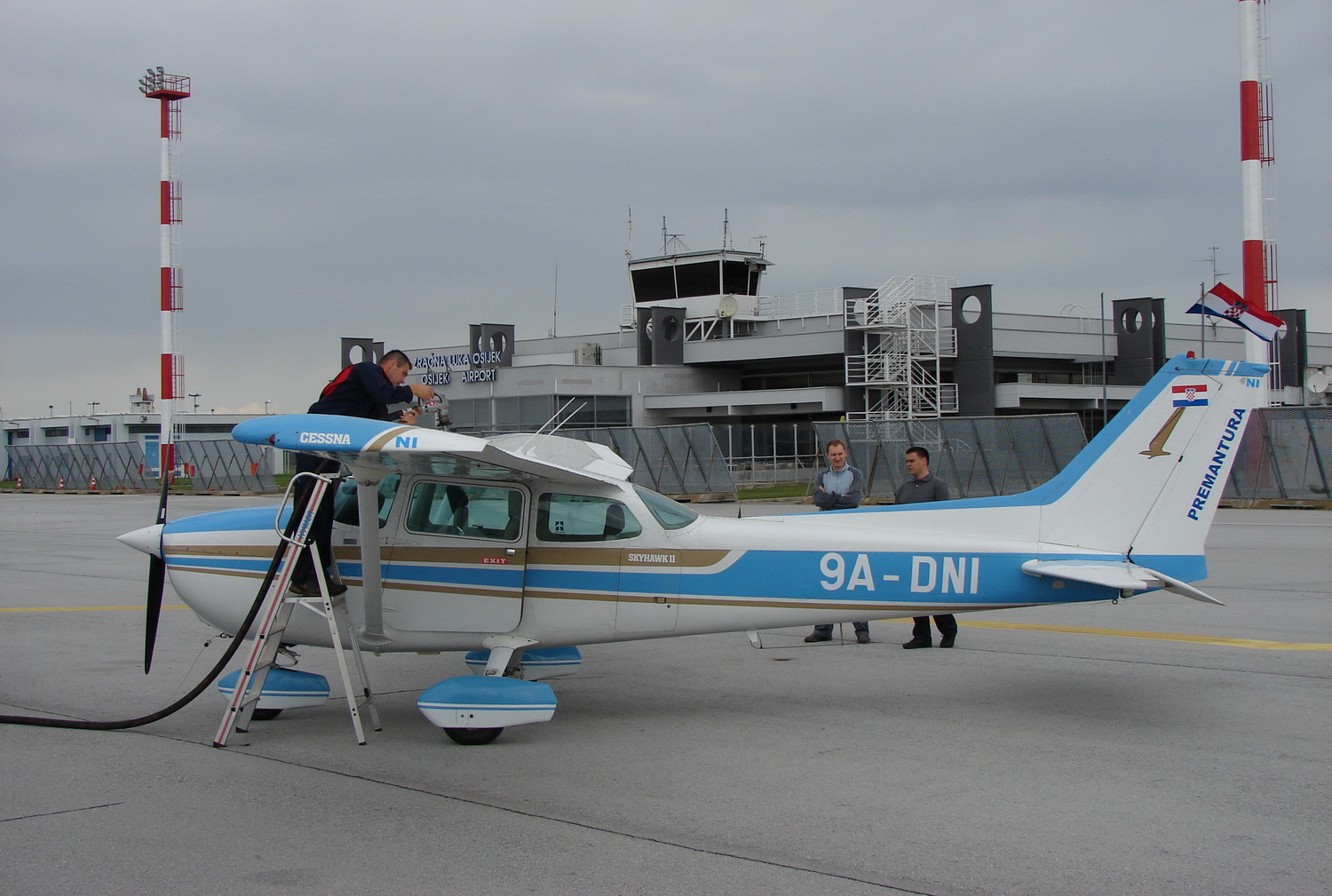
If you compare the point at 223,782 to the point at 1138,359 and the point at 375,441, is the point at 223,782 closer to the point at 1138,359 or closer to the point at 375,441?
the point at 375,441

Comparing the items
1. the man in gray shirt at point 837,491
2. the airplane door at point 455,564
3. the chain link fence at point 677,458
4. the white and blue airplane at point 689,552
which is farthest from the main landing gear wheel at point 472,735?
the chain link fence at point 677,458

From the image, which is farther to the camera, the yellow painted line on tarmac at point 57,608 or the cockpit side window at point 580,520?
the yellow painted line on tarmac at point 57,608

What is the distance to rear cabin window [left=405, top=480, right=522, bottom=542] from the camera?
787cm

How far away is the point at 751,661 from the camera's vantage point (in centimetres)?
1003

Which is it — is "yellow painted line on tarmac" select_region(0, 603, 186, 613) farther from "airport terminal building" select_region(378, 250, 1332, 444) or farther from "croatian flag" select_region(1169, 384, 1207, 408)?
"airport terminal building" select_region(378, 250, 1332, 444)

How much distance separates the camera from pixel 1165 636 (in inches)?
430

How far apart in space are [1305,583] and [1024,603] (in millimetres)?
8612

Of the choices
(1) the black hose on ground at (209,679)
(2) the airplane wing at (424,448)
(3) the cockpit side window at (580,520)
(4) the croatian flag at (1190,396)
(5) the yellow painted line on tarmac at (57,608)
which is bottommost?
(5) the yellow painted line on tarmac at (57,608)

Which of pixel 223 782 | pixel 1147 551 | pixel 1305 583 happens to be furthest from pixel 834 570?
pixel 1305 583

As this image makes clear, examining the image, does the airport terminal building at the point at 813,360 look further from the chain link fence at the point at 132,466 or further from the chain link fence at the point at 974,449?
the chain link fence at the point at 974,449

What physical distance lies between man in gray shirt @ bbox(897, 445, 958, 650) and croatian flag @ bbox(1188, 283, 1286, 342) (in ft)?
72.9

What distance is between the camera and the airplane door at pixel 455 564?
7.80 metres

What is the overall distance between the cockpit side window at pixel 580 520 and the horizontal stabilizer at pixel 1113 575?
2.81m

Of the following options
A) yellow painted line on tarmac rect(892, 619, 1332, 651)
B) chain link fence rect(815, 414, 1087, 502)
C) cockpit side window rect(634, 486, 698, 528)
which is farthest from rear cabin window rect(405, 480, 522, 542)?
chain link fence rect(815, 414, 1087, 502)
